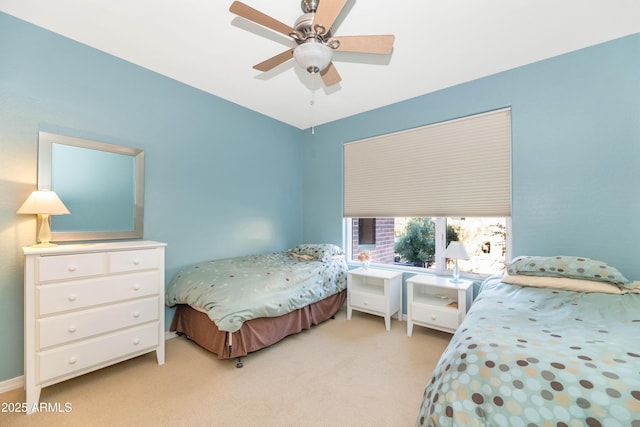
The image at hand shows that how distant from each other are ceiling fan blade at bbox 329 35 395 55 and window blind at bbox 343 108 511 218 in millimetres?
1608

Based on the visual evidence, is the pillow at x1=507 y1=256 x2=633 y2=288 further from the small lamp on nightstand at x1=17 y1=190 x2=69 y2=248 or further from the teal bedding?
the small lamp on nightstand at x1=17 y1=190 x2=69 y2=248

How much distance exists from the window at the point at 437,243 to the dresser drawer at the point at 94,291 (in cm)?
251

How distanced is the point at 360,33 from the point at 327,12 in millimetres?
811

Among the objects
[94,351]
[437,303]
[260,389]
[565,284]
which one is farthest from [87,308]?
[565,284]

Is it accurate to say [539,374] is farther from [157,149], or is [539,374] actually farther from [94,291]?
[157,149]

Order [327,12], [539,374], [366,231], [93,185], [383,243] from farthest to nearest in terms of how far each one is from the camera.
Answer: [366,231] < [383,243] < [93,185] < [327,12] < [539,374]

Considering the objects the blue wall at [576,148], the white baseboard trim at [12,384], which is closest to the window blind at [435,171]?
the blue wall at [576,148]

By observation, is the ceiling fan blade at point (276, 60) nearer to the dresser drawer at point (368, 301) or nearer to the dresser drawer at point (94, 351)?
the dresser drawer at point (94, 351)

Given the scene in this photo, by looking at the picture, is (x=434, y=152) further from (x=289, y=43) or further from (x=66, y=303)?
(x=66, y=303)

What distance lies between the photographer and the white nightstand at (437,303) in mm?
2551

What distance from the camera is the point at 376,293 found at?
10.2 ft

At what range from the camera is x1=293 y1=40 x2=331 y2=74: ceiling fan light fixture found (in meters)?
1.52

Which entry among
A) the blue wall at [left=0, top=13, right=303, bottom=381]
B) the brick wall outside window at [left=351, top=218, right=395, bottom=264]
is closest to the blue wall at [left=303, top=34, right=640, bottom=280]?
the brick wall outside window at [left=351, top=218, right=395, bottom=264]

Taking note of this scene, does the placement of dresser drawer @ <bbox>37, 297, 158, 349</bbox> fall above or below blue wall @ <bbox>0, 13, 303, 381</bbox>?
below
